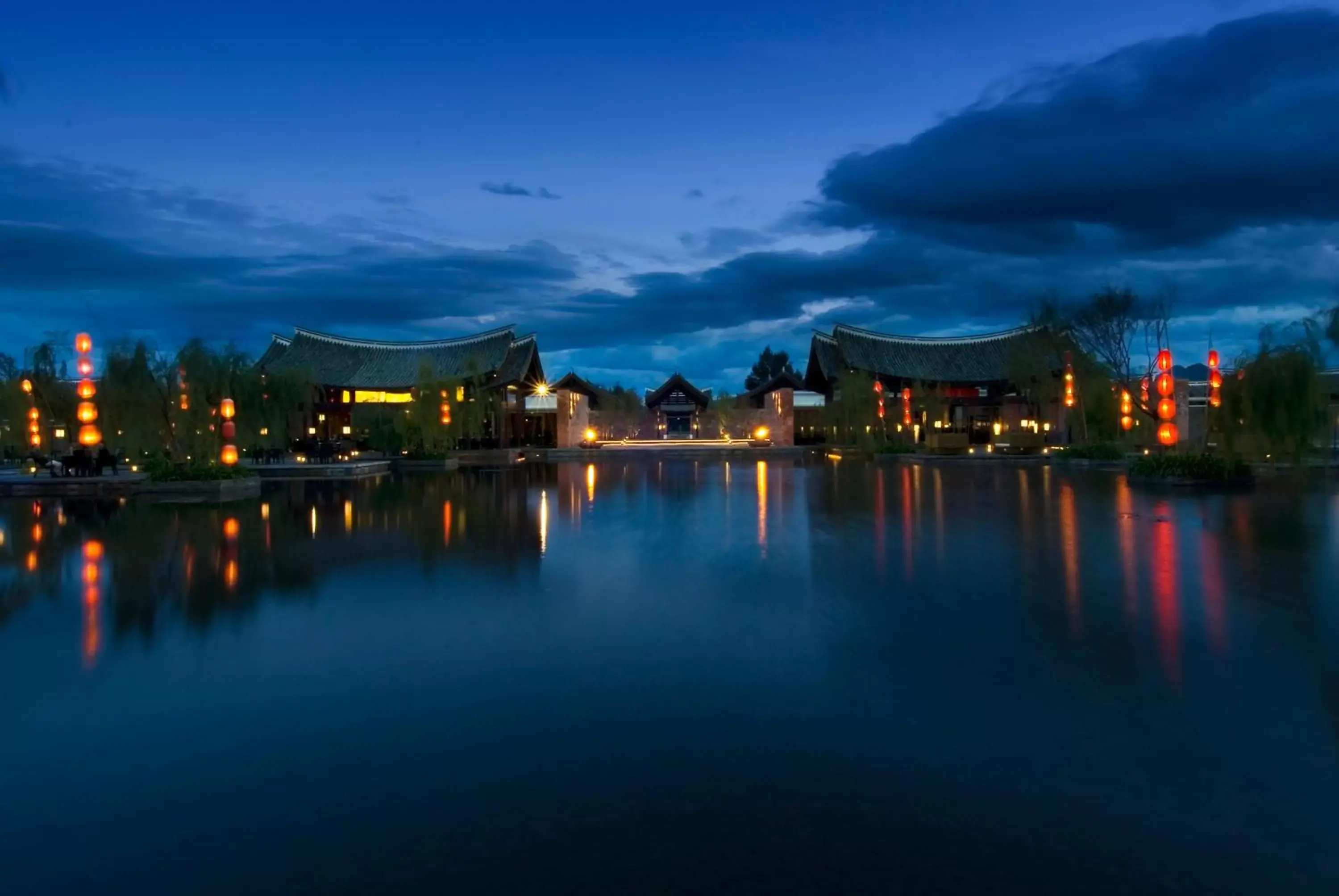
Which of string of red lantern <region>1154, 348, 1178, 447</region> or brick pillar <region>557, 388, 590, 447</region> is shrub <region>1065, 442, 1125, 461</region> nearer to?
string of red lantern <region>1154, 348, 1178, 447</region>

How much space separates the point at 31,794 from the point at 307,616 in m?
3.40

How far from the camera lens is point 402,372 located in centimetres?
4528

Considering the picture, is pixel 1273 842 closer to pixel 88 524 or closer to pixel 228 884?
pixel 228 884

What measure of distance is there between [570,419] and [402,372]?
29.0 feet

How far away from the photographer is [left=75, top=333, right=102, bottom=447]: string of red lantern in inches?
852

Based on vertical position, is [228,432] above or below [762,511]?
above

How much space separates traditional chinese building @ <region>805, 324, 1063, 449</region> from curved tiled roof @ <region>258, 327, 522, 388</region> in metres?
16.8

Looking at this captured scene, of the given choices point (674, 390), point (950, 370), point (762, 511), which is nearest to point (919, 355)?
point (950, 370)

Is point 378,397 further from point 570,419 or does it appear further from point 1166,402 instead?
point 1166,402

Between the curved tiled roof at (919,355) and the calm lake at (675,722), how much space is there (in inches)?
1512

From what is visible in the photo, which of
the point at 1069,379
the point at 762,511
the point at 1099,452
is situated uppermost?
the point at 1069,379

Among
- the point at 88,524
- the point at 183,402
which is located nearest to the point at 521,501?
the point at 88,524

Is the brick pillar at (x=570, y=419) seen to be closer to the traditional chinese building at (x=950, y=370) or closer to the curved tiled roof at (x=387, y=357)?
the curved tiled roof at (x=387, y=357)

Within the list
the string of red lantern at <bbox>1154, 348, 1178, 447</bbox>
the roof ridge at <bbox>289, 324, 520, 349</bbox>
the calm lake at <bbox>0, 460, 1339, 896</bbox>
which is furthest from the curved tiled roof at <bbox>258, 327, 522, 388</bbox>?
the calm lake at <bbox>0, 460, 1339, 896</bbox>
